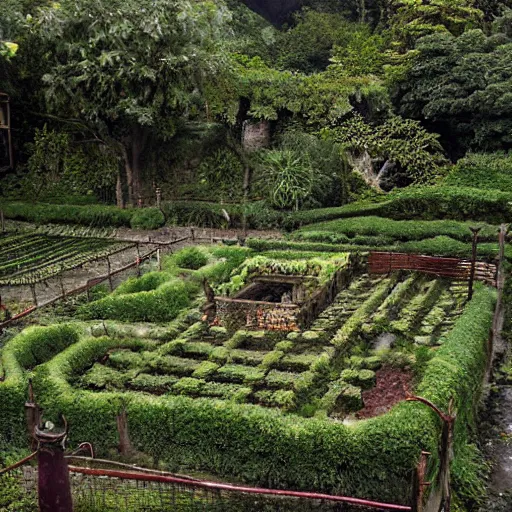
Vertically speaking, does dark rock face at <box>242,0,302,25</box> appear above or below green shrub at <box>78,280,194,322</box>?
above

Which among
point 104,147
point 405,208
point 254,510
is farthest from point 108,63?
point 254,510

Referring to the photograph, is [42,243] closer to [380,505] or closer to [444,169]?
[444,169]

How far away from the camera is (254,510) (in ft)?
33.4

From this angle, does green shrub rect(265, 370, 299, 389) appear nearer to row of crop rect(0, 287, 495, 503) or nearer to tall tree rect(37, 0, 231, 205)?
row of crop rect(0, 287, 495, 503)

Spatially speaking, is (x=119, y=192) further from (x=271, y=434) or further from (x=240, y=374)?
(x=271, y=434)

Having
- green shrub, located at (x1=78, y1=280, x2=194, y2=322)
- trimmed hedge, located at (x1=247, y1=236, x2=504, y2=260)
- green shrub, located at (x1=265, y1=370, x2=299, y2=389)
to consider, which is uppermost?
trimmed hedge, located at (x1=247, y1=236, x2=504, y2=260)

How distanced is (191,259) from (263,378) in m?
8.90

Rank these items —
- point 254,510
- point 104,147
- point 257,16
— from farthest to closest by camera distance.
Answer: point 257,16 < point 104,147 < point 254,510

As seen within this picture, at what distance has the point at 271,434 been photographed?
10.7 m

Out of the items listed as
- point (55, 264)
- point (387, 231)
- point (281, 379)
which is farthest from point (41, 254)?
point (281, 379)

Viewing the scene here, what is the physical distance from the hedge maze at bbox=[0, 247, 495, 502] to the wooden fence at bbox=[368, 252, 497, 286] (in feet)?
2.35

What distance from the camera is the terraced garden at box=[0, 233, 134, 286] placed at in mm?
20906

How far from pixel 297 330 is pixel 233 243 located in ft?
28.4

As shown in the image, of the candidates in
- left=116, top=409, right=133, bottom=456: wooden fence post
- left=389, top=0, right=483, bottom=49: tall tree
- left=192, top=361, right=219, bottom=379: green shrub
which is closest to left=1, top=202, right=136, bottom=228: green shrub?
left=192, top=361, right=219, bottom=379: green shrub
